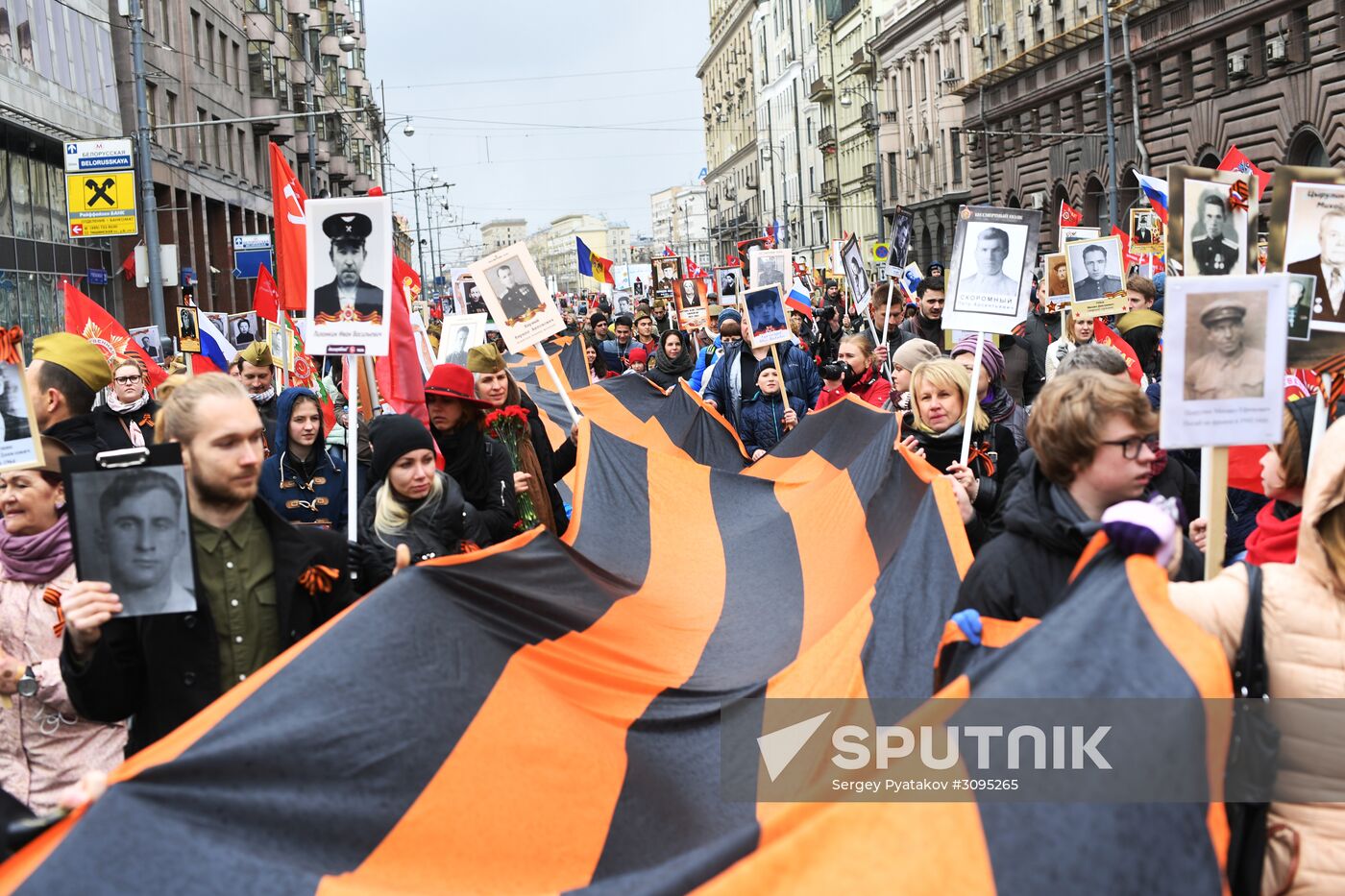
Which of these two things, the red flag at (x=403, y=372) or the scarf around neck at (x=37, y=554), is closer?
the scarf around neck at (x=37, y=554)

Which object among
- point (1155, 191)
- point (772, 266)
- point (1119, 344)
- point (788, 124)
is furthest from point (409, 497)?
point (788, 124)

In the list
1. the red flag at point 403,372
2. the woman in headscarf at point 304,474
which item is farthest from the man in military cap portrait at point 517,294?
the woman in headscarf at point 304,474

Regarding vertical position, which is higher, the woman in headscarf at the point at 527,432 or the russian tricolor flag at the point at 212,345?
the russian tricolor flag at the point at 212,345

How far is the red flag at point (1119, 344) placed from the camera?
980cm

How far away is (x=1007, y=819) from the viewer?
3094 millimetres

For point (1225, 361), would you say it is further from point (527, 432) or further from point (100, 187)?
point (100, 187)

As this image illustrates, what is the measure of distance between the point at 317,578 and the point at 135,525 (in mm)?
608

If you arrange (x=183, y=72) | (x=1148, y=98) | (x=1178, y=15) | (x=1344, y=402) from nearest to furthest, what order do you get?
(x=1344, y=402) → (x=1178, y=15) → (x=1148, y=98) → (x=183, y=72)

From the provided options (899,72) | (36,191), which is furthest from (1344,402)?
(899,72)

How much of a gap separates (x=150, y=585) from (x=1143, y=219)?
15.8 m

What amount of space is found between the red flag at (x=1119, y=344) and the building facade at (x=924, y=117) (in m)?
50.6

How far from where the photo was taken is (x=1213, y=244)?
6.11 m

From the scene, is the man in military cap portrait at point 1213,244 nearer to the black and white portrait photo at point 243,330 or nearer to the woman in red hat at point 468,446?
the woman in red hat at point 468,446

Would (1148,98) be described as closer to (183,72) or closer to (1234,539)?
(183,72)
